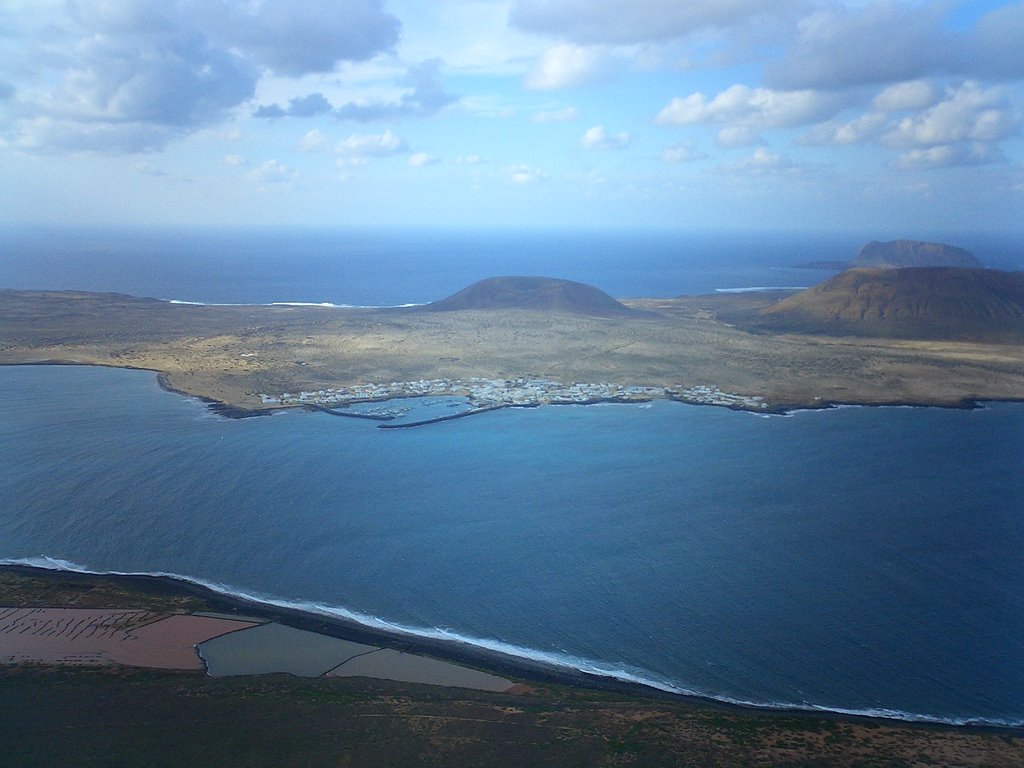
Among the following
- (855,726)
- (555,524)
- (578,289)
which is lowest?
(855,726)

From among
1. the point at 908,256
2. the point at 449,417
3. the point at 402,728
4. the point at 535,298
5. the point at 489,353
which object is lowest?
the point at 402,728

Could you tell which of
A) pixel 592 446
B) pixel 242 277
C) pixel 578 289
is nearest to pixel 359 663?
pixel 592 446

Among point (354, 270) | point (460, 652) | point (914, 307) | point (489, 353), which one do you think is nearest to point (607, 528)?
point (460, 652)

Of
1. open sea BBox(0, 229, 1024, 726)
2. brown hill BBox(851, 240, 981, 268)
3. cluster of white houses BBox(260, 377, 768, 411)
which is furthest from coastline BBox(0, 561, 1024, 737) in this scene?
brown hill BBox(851, 240, 981, 268)

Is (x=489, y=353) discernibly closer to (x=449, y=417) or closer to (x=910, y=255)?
(x=449, y=417)

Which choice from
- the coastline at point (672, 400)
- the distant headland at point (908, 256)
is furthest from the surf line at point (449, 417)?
the distant headland at point (908, 256)

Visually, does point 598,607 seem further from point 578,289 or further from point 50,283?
point 50,283
